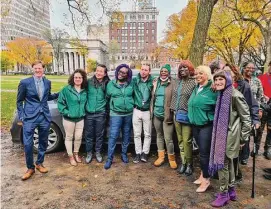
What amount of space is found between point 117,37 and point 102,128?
429 ft

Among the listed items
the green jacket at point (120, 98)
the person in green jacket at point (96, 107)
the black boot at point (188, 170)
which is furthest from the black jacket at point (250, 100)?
the person in green jacket at point (96, 107)

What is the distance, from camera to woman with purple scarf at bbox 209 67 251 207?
3.22 meters

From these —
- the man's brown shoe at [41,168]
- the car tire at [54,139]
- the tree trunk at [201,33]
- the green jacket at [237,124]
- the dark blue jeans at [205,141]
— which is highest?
the tree trunk at [201,33]

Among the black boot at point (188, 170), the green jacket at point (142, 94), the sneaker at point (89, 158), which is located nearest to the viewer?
the black boot at point (188, 170)

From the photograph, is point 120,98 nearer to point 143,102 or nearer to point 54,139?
point 143,102

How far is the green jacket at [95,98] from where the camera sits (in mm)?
4781

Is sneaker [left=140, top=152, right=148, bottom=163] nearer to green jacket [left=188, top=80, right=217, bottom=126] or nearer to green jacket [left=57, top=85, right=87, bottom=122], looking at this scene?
green jacket [left=57, top=85, right=87, bottom=122]

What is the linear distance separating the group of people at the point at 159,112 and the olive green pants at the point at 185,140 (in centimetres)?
2

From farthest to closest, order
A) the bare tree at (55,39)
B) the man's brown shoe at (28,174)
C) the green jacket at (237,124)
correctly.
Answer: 1. the bare tree at (55,39)
2. the man's brown shoe at (28,174)
3. the green jacket at (237,124)

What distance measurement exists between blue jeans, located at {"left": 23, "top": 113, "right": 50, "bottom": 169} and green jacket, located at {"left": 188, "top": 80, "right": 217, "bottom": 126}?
260cm

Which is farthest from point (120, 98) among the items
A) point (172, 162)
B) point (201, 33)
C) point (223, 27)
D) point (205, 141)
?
point (223, 27)

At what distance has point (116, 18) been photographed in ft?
43.0

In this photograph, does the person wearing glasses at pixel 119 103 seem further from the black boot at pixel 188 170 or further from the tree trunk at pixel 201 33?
the tree trunk at pixel 201 33

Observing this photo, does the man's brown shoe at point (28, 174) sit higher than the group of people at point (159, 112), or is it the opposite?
the group of people at point (159, 112)
